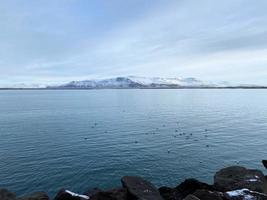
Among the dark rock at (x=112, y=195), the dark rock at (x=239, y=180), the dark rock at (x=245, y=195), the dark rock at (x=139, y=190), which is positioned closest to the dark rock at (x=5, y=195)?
the dark rock at (x=112, y=195)

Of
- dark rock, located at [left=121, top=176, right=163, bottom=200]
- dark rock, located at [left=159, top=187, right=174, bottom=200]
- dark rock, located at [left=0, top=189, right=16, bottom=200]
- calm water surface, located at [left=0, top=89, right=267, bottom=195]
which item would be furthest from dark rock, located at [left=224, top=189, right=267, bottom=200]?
dark rock, located at [left=0, top=189, right=16, bottom=200]

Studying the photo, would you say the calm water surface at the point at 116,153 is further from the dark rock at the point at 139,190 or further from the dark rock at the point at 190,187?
the dark rock at the point at 139,190

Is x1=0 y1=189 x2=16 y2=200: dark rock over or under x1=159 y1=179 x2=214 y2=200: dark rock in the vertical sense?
over

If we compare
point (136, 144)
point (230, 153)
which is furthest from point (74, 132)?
point (230, 153)

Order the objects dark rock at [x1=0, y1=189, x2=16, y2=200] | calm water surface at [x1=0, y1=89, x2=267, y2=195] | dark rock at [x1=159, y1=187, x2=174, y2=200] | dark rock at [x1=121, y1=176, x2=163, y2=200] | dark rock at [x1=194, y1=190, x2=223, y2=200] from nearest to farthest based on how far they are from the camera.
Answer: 1. dark rock at [x1=194, y1=190, x2=223, y2=200]
2. dark rock at [x1=121, y1=176, x2=163, y2=200]
3. dark rock at [x1=0, y1=189, x2=16, y2=200]
4. dark rock at [x1=159, y1=187, x2=174, y2=200]
5. calm water surface at [x1=0, y1=89, x2=267, y2=195]

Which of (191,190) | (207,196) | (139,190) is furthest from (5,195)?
(207,196)

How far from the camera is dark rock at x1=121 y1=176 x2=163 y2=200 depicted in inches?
655

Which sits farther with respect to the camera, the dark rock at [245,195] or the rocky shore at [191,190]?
the rocky shore at [191,190]

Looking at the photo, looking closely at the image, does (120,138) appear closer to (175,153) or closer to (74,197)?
(175,153)

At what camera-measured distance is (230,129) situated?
177 ft

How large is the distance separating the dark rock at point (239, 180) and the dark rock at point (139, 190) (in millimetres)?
4958

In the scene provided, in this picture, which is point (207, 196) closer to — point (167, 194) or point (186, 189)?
point (186, 189)

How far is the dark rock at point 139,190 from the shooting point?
16.6m

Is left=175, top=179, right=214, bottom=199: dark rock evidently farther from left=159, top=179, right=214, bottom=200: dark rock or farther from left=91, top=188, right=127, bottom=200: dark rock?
left=91, top=188, right=127, bottom=200: dark rock
